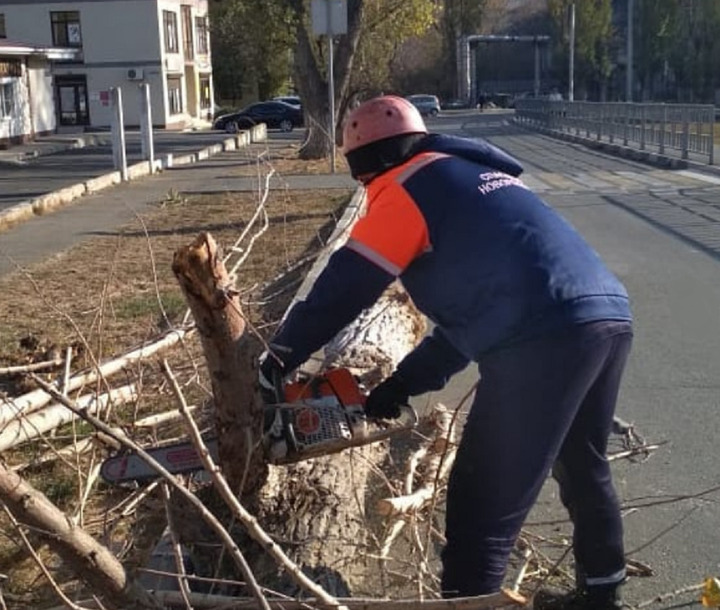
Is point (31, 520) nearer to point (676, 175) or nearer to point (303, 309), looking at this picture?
point (303, 309)

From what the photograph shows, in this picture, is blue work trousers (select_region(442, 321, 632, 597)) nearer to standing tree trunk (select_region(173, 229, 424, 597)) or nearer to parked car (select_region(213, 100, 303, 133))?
standing tree trunk (select_region(173, 229, 424, 597))

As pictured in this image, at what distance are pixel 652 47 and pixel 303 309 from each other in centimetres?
7373

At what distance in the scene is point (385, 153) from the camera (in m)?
3.41

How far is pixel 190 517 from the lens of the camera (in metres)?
4.05

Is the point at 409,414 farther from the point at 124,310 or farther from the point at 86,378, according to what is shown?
the point at 124,310

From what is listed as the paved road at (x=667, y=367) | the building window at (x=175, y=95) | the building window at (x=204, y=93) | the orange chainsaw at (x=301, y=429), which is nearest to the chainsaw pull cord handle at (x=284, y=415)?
the orange chainsaw at (x=301, y=429)

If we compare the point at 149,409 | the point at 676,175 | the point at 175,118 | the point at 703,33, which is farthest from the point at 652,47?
the point at 149,409

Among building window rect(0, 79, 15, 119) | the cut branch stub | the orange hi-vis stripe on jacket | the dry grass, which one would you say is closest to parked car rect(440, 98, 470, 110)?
building window rect(0, 79, 15, 119)

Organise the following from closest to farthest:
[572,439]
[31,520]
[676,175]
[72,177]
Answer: [31,520] → [572,439] → [676,175] → [72,177]

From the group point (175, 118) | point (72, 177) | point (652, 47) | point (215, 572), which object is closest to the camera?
point (215, 572)

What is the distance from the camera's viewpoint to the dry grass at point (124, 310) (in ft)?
14.7

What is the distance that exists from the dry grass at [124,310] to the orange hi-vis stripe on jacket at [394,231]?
54.1 inches

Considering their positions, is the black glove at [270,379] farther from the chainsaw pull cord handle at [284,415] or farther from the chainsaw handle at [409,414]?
the chainsaw handle at [409,414]

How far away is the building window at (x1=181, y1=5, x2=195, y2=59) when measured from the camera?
58750 millimetres
